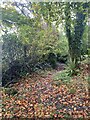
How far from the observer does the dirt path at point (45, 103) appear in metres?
1.97

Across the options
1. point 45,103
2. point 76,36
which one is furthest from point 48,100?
point 76,36

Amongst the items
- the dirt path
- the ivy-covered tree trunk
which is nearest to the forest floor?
the dirt path

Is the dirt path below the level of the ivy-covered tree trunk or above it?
below

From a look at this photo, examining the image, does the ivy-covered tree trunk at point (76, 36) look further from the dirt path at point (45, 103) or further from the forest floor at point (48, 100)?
the dirt path at point (45, 103)

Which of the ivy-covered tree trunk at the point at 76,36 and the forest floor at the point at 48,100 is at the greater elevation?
the ivy-covered tree trunk at the point at 76,36

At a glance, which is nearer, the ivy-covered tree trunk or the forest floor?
the forest floor

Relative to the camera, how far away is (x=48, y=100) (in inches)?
87.0

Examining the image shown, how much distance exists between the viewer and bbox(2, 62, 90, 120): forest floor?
6.44 feet

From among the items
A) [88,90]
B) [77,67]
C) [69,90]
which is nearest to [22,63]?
[77,67]

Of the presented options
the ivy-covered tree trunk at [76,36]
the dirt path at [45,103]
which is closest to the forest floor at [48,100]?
the dirt path at [45,103]

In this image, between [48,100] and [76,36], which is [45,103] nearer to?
[48,100]

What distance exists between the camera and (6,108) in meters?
2.18

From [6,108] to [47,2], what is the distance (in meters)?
1.22

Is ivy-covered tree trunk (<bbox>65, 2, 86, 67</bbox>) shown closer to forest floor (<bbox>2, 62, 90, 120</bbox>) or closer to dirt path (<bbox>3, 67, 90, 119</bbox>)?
forest floor (<bbox>2, 62, 90, 120</bbox>)
